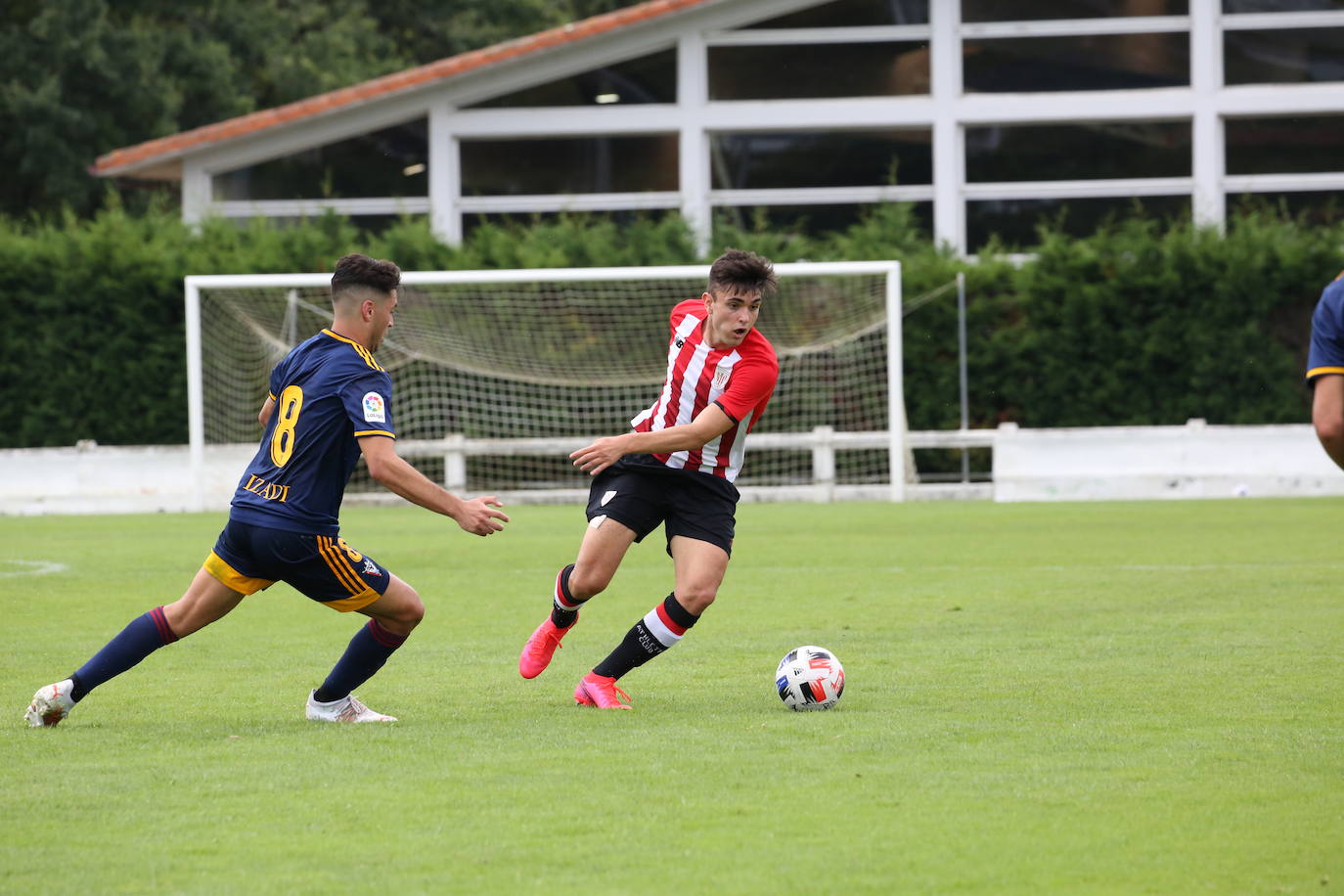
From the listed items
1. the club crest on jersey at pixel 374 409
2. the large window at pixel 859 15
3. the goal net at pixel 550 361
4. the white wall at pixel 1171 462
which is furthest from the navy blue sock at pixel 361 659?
the large window at pixel 859 15

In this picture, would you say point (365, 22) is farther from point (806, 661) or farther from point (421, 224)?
point (806, 661)

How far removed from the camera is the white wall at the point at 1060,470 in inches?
816

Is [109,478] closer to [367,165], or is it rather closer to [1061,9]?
[367,165]

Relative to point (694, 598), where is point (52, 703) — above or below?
below

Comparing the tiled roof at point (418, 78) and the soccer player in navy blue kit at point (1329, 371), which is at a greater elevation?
the tiled roof at point (418, 78)

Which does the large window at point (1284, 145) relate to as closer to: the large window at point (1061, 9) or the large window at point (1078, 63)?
the large window at point (1078, 63)

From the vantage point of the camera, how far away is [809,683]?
6.68m

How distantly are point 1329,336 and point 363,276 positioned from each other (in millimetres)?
3410

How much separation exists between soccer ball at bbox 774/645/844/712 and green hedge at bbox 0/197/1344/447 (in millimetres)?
16707

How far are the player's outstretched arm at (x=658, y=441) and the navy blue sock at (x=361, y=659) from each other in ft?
3.33

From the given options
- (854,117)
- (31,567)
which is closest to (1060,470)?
(854,117)

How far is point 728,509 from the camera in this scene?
7.31m

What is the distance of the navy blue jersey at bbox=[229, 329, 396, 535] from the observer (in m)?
6.20

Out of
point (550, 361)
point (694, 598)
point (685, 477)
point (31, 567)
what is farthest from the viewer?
point (550, 361)
